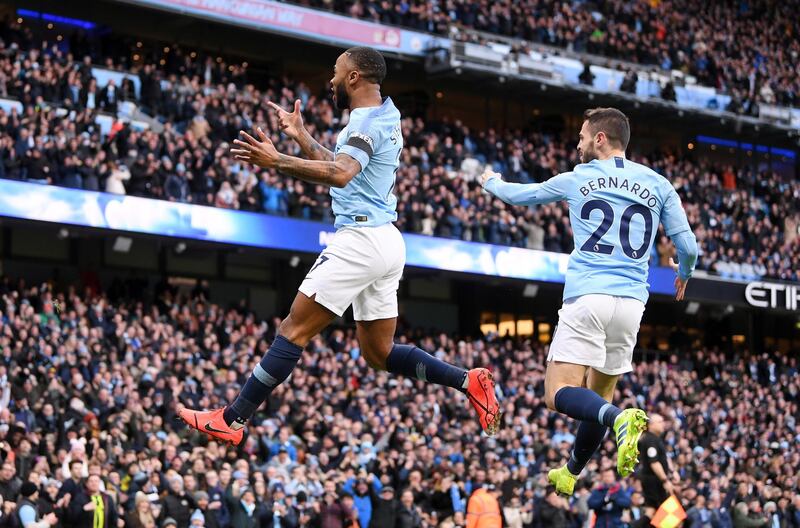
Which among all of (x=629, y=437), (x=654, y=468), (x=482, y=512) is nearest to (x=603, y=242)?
(x=629, y=437)

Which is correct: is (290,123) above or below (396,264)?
above

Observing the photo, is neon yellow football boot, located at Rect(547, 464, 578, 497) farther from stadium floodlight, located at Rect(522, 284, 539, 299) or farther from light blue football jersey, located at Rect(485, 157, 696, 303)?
stadium floodlight, located at Rect(522, 284, 539, 299)

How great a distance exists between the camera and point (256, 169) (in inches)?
1206

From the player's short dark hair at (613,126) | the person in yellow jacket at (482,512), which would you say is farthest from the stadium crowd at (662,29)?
the player's short dark hair at (613,126)

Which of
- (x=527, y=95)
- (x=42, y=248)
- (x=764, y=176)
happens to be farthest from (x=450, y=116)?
(x=42, y=248)

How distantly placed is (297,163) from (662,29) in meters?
38.8

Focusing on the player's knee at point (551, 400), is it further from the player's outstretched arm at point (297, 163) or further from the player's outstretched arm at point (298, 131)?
the player's outstretched arm at point (298, 131)

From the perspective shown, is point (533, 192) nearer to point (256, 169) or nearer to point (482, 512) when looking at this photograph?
point (482, 512)

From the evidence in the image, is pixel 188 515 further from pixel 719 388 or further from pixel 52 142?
pixel 719 388

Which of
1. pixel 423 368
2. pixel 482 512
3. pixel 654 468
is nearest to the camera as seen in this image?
pixel 423 368

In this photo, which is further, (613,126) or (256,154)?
(613,126)

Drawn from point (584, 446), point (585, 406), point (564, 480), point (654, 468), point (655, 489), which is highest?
point (585, 406)

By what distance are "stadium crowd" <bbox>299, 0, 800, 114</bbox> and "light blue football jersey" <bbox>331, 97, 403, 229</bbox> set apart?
2742cm

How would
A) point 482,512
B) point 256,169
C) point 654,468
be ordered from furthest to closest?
point 256,169 → point 482,512 → point 654,468
